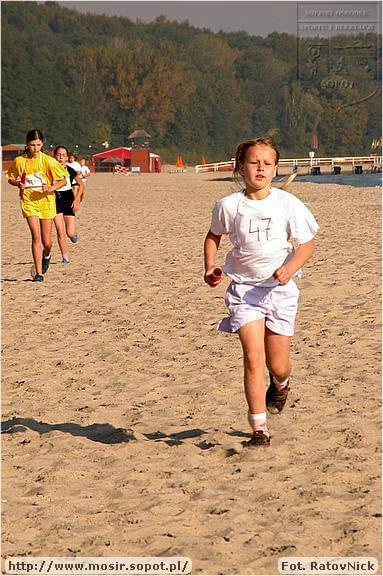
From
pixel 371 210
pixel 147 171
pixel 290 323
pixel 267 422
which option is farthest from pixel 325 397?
pixel 147 171

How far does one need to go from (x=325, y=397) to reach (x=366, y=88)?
190982 millimetres

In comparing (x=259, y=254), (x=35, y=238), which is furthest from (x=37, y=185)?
(x=259, y=254)

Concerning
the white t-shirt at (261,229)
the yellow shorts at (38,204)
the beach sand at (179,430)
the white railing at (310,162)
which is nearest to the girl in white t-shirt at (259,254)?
the white t-shirt at (261,229)

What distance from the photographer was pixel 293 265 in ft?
18.1

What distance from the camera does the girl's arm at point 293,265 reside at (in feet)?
18.1

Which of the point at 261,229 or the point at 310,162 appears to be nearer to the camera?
the point at 261,229

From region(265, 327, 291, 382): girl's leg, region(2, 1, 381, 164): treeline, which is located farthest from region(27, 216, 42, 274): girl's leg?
region(2, 1, 381, 164): treeline

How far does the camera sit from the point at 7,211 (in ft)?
90.1

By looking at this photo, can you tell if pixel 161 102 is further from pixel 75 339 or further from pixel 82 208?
pixel 75 339

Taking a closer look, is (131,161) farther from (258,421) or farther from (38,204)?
(258,421)

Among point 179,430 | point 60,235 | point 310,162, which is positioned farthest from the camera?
point 310,162

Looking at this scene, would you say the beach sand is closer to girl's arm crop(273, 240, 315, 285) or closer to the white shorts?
the white shorts

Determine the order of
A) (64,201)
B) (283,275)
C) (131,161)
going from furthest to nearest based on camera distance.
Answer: (131,161)
(64,201)
(283,275)

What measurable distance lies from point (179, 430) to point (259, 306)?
1.02 metres
